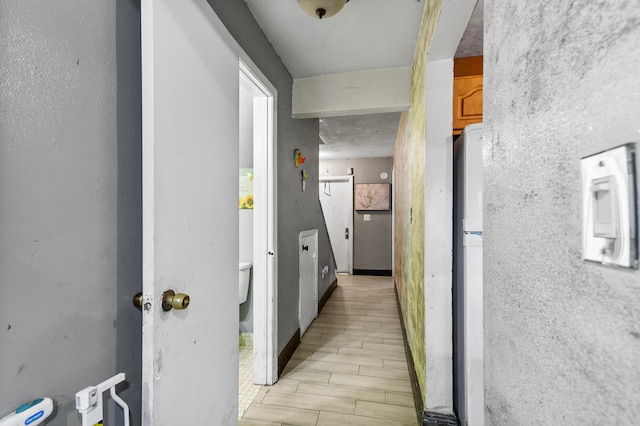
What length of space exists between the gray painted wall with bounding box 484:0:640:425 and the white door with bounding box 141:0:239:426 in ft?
2.83

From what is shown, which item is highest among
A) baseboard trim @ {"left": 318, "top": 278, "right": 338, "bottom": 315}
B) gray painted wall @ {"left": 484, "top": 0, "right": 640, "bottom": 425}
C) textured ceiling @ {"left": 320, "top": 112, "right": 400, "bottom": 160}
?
textured ceiling @ {"left": 320, "top": 112, "right": 400, "bottom": 160}

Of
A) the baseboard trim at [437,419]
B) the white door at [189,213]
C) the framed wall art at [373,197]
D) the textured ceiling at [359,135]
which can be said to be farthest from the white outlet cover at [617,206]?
the framed wall art at [373,197]

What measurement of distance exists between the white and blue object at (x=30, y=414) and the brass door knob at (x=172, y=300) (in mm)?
289

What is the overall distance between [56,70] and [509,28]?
0.98m

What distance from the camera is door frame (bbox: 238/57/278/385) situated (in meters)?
1.90

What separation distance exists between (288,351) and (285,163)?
1.48 meters

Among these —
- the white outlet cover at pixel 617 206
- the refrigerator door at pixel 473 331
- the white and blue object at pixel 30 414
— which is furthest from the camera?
the refrigerator door at pixel 473 331

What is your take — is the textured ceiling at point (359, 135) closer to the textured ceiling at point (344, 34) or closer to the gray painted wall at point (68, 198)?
the textured ceiling at point (344, 34)

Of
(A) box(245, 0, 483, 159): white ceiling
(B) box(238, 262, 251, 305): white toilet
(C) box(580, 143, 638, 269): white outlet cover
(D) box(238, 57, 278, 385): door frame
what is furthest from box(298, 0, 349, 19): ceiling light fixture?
(B) box(238, 262, 251, 305): white toilet

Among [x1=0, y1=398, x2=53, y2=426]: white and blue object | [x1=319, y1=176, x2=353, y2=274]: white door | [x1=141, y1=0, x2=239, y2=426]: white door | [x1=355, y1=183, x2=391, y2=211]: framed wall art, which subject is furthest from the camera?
[x1=319, y1=176, x2=353, y2=274]: white door

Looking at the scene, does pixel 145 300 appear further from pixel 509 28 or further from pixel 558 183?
pixel 509 28

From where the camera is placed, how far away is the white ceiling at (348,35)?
5.09ft

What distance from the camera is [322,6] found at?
1.32m

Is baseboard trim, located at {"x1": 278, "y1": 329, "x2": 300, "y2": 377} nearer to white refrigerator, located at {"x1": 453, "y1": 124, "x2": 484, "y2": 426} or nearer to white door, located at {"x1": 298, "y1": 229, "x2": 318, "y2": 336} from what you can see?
white door, located at {"x1": 298, "y1": 229, "x2": 318, "y2": 336}
